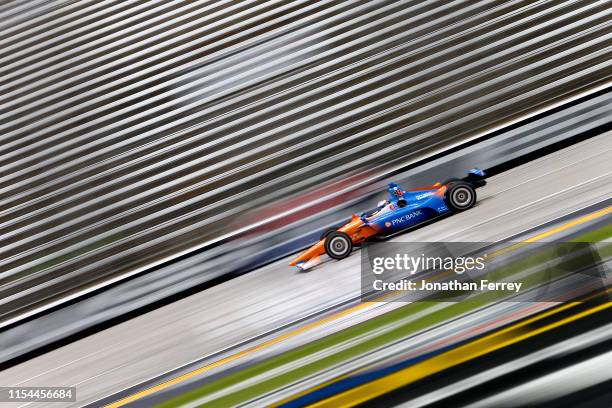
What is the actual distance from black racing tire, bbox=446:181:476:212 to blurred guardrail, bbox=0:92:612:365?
172 centimetres

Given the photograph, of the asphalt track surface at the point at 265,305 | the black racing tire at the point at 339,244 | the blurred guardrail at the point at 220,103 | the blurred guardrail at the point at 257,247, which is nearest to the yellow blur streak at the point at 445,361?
the asphalt track surface at the point at 265,305

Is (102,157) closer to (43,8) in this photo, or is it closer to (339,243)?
(43,8)

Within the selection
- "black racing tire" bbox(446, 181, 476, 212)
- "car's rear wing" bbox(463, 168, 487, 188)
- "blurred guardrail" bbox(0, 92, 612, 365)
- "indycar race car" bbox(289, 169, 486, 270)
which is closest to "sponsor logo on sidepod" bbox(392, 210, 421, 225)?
"indycar race car" bbox(289, 169, 486, 270)

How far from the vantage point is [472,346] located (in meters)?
4.16

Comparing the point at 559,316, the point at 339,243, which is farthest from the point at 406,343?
the point at 339,243

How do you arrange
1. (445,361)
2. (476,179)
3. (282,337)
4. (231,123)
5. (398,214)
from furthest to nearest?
(231,123)
(476,179)
(398,214)
(282,337)
(445,361)

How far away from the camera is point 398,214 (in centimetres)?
768

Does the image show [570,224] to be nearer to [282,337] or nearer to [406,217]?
[406,217]

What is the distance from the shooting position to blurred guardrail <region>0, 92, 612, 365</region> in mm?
9055

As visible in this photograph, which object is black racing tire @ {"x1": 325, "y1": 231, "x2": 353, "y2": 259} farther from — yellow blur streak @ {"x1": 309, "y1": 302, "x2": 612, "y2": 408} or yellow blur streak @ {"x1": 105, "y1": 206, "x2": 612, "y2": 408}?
yellow blur streak @ {"x1": 309, "y1": 302, "x2": 612, "y2": 408}

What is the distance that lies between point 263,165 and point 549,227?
525 centimetres

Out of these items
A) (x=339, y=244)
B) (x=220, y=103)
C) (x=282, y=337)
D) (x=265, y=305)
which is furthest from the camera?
(x=220, y=103)

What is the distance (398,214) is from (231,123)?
157 inches

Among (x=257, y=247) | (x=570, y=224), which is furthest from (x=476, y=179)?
(x=257, y=247)
